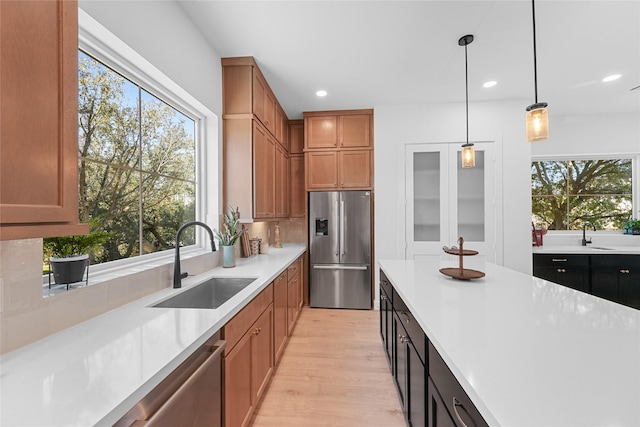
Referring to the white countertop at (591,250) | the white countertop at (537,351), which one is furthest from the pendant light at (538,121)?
the white countertop at (591,250)

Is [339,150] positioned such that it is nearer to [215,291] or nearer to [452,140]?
[452,140]

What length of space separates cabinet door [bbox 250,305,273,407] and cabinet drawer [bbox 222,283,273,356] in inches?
2.6

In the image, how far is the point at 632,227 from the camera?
12.5 ft

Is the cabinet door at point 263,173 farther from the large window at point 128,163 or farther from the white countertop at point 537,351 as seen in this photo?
the white countertop at point 537,351

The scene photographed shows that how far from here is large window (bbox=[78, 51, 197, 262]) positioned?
148cm

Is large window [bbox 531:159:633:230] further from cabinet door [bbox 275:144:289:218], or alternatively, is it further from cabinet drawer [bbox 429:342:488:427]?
cabinet drawer [bbox 429:342:488:427]

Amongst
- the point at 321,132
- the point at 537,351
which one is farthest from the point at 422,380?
the point at 321,132

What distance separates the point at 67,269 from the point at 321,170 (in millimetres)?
3077

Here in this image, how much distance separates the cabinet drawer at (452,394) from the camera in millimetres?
780

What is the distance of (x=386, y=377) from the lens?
7.29ft

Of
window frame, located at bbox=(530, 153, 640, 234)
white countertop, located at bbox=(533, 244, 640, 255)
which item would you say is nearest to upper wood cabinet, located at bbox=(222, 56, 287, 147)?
white countertop, located at bbox=(533, 244, 640, 255)

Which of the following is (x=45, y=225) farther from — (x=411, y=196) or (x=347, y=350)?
(x=411, y=196)

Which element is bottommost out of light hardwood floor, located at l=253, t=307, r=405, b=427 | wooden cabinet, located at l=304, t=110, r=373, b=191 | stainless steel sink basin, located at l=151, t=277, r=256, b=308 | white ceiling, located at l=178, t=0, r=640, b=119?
light hardwood floor, located at l=253, t=307, r=405, b=427

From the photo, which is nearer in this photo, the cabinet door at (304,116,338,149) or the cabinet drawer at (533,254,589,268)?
the cabinet drawer at (533,254,589,268)
